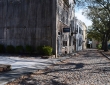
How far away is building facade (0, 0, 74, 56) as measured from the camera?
20.3m

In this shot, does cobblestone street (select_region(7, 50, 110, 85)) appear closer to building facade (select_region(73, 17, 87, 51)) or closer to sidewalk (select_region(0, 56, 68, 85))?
sidewalk (select_region(0, 56, 68, 85))

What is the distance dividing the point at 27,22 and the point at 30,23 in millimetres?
390

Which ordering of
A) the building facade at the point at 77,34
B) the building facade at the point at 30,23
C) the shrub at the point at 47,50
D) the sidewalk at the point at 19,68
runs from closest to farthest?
the sidewalk at the point at 19,68
the shrub at the point at 47,50
the building facade at the point at 30,23
the building facade at the point at 77,34

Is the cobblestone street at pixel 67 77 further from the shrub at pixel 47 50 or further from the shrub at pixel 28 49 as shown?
the shrub at pixel 28 49

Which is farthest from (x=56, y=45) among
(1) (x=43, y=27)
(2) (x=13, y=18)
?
(2) (x=13, y=18)

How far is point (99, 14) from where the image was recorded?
3653 centimetres

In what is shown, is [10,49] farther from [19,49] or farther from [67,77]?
[67,77]

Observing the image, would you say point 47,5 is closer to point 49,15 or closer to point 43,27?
point 49,15

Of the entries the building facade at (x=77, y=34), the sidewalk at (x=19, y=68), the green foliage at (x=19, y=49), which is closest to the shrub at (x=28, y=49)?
the green foliage at (x=19, y=49)

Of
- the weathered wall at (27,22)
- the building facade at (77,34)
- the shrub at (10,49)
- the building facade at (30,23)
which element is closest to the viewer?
the building facade at (30,23)

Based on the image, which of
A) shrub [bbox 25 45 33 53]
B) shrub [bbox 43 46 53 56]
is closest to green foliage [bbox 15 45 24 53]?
shrub [bbox 25 45 33 53]

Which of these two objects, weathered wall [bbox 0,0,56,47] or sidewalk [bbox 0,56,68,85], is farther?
weathered wall [bbox 0,0,56,47]

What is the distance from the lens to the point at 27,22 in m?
21.0

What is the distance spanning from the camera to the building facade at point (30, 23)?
20266 mm
